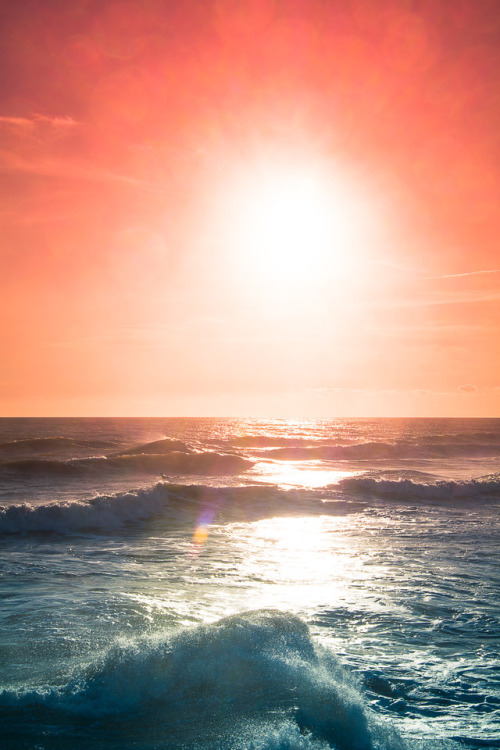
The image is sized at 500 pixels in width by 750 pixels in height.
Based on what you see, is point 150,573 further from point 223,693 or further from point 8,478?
point 8,478

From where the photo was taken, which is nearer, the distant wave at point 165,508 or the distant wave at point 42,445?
the distant wave at point 165,508

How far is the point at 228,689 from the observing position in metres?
6.43

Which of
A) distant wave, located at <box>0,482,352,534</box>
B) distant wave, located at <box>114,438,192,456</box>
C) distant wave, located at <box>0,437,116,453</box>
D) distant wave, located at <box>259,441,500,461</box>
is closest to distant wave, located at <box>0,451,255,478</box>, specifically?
distant wave, located at <box>114,438,192,456</box>

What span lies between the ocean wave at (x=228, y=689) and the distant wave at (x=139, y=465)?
26.6m

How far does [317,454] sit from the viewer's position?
52.5 meters

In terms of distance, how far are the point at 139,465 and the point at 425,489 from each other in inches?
800

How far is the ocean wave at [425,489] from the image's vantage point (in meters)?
26.0

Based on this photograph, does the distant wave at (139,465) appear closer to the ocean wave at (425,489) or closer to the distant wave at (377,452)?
the distant wave at (377,452)

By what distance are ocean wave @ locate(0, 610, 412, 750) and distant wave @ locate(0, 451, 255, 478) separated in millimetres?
26609

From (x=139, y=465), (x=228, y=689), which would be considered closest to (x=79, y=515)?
(x=228, y=689)

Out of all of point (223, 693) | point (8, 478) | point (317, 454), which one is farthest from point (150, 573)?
point (317, 454)

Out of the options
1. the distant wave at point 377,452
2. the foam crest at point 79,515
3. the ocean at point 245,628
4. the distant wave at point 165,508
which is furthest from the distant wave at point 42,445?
the ocean at point 245,628

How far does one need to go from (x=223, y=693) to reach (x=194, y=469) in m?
33.3

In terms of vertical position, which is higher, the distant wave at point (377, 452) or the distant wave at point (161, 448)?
the distant wave at point (161, 448)
